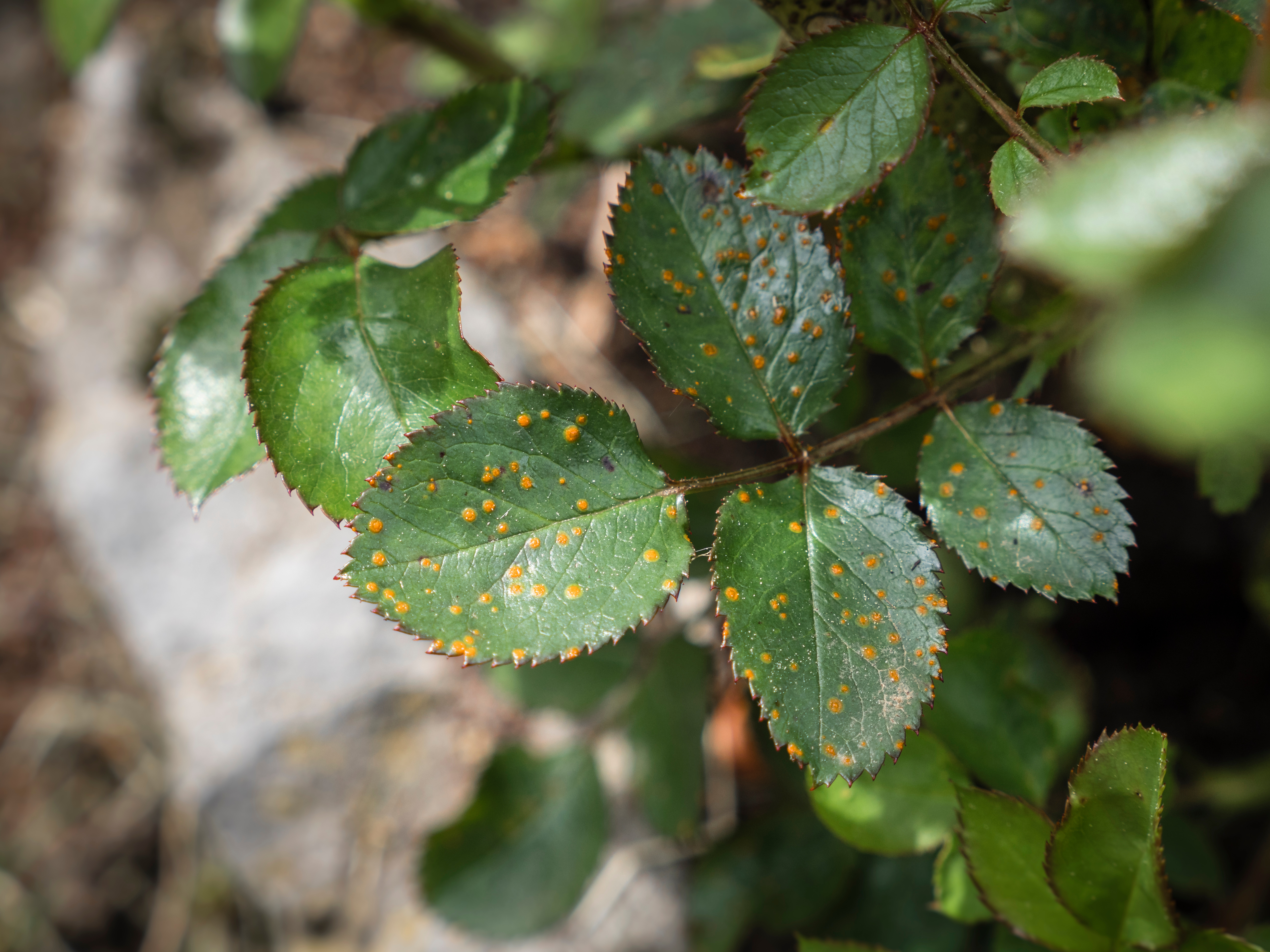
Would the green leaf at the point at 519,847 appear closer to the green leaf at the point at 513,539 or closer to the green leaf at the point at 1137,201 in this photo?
the green leaf at the point at 513,539

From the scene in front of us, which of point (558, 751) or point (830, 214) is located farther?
point (558, 751)

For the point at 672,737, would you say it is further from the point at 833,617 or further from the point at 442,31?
the point at 442,31

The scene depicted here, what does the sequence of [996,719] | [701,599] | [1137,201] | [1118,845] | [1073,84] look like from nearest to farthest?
[1137,201] → [1073,84] → [1118,845] → [996,719] → [701,599]

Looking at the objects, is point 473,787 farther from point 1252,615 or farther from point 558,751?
point 1252,615

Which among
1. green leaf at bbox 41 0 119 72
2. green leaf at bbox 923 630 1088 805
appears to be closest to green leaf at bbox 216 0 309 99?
green leaf at bbox 41 0 119 72

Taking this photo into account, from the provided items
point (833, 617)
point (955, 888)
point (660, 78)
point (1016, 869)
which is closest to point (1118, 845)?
point (1016, 869)

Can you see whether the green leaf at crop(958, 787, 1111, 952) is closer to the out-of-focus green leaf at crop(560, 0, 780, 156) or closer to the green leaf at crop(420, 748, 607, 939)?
the green leaf at crop(420, 748, 607, 939)

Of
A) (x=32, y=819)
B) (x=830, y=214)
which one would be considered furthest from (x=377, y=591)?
(x=32, y=819)
